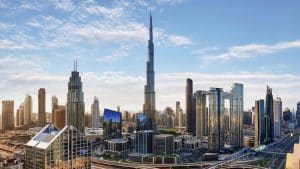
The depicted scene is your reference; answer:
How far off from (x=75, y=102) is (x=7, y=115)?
118 ft

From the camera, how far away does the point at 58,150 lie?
34062 millimetres

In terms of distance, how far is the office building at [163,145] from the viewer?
93.2m

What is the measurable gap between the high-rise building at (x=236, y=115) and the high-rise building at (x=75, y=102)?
49.6 meters

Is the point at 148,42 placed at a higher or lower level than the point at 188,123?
A: higher

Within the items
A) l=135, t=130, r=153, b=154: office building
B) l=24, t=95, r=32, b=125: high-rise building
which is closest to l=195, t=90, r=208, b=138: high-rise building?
l=135, t=130, r=153, b=154: office building

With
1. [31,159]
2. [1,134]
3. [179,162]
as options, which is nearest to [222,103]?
[179,162]

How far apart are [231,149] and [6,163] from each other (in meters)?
64.5

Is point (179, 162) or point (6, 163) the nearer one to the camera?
point (6, 163)

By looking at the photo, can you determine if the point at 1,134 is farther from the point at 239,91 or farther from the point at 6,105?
Result: the point at 239,91

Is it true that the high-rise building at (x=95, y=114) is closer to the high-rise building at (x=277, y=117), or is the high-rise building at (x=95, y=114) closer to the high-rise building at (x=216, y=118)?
the high-rise building at (x=216, y=118)

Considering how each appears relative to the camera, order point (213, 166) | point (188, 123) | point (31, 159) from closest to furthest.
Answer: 1. point (31, 159)
2. point (213, 166)
3. point (188, 123)

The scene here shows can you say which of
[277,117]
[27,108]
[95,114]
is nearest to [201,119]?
[277,117]

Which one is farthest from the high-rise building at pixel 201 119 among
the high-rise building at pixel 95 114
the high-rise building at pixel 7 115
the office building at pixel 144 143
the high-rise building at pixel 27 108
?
the high-rise building at pixel 27 108

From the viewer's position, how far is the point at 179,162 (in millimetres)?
83250
